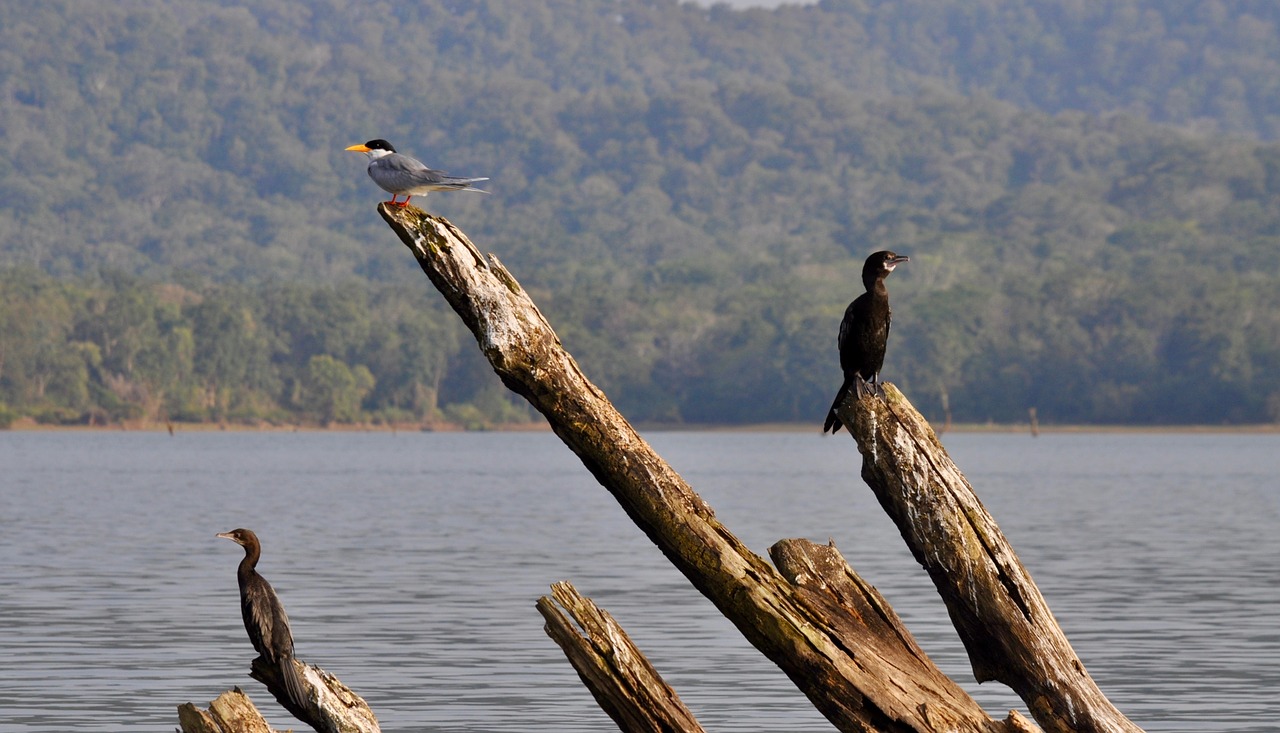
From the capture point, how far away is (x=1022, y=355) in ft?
622

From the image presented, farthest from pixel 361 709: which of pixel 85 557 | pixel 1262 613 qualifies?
pixel 85 557

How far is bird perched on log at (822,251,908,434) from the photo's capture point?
35.1 feet

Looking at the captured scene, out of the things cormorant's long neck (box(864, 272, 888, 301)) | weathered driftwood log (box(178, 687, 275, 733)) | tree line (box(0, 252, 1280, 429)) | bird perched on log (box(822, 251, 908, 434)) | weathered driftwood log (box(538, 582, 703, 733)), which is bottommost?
tree line (box(0, 252, 1280, 429))

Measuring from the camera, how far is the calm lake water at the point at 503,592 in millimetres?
22109

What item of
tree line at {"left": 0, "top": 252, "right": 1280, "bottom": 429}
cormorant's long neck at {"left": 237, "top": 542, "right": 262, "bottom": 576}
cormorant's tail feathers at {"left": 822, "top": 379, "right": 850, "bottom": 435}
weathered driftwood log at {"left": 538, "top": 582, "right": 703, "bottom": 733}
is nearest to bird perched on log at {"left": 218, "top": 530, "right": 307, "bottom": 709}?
cormorant's long neck at {"left": 237, "top": 542, "right": 262, "bottom": 576}

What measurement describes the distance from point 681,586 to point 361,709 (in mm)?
26610

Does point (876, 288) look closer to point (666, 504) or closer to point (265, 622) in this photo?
point (666, 504)

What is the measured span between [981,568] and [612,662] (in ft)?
6.12

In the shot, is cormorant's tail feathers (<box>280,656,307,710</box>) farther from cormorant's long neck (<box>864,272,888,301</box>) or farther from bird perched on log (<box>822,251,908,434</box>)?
cormorant's long neck (<box>864,272,888,301</box>)

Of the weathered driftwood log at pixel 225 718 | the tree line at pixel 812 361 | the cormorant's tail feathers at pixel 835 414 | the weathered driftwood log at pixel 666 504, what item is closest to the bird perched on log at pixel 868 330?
the cormorant's tail feathers at pixel 835 414

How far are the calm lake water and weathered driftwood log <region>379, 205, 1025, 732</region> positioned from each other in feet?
35.6

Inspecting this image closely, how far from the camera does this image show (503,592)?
3562cm

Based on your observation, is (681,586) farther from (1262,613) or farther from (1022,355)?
(1022,355)

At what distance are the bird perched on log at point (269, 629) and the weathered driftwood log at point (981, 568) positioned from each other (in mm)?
3238
